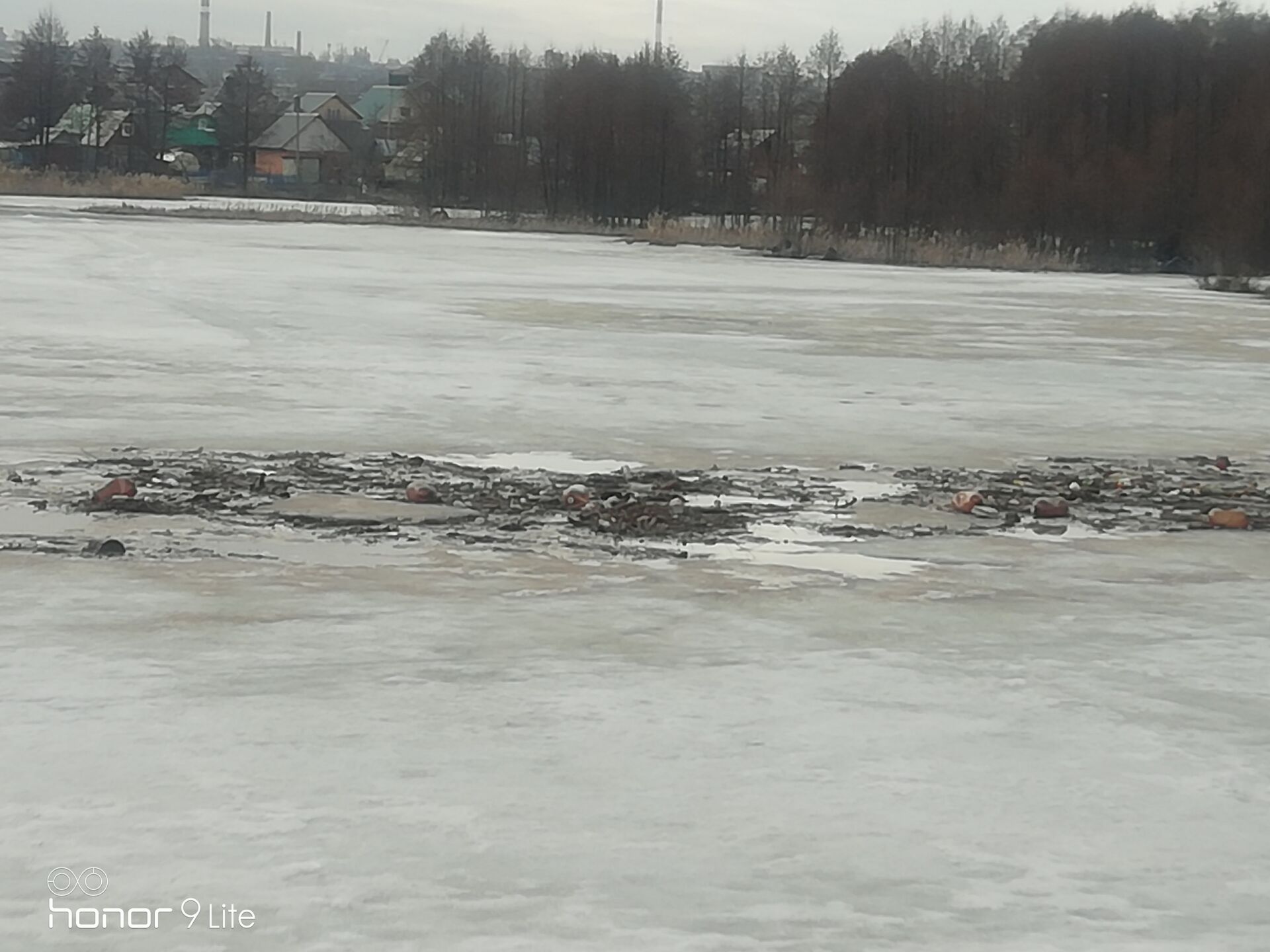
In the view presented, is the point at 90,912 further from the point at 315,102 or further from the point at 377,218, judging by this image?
the point at 315,102

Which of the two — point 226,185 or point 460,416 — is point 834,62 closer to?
point 226,185

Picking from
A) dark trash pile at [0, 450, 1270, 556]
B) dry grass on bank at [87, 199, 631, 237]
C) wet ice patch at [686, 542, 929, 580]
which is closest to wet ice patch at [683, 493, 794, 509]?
dark trash pile at [0, 450, 1270, 556]

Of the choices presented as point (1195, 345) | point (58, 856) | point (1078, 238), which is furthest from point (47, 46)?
point (58, 856)

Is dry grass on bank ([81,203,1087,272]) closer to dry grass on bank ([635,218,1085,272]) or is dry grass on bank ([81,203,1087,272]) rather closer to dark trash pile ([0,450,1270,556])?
dry grass on bank ([635,218,1085,272])

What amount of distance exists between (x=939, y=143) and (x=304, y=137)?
2482 inches

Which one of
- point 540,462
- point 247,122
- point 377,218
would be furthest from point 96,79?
point 540,462

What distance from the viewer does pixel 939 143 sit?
5997 centimetres

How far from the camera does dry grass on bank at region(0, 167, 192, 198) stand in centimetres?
7012

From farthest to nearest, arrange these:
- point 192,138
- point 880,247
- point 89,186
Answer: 1. point 192,138
2. point 89,186
3. point 880,247

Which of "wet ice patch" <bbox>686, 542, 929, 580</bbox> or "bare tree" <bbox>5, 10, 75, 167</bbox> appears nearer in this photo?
"wet ice patch" <bbox>686, 542, 929, 580</bbox>

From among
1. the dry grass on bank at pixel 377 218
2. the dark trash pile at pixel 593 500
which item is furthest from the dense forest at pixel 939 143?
the dark trash pile at pixel 593 500

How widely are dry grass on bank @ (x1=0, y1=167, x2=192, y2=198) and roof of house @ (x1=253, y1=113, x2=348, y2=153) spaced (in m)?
36.6

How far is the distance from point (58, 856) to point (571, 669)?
2114 mm

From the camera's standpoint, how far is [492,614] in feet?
21.9
